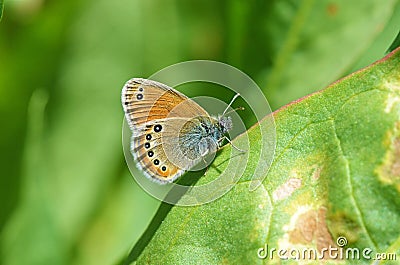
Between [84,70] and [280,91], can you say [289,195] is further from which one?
[84,70]

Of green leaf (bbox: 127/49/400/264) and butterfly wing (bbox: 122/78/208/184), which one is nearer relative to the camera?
green leaf (bbox: 127/49/400/264)

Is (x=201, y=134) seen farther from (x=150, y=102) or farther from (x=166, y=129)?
(x=150, y=102)

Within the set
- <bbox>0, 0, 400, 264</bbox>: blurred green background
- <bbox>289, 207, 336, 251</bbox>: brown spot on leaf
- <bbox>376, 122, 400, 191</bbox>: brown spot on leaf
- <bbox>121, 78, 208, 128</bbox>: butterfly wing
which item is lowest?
<bbox>0, 0, 400, 264</bbox>: blurred green background

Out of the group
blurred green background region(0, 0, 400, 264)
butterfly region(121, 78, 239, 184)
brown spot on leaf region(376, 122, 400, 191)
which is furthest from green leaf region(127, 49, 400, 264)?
blurred green background region(0, 0, 400, 264)

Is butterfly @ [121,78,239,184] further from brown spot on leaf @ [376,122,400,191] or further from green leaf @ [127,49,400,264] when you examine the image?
brown spot on leaf @ [376,122,400,191]

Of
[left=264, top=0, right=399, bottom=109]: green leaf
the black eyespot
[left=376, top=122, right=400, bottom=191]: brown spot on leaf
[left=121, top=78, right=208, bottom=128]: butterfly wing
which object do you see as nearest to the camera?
[left=376, top=122, right=400, bottom=191]: brown spot on leaf

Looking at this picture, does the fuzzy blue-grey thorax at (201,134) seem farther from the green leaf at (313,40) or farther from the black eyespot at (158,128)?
the green leaf at (313,40)
